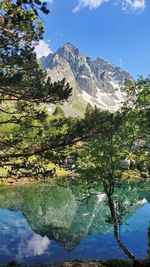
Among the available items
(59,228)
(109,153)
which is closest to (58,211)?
(59,228)

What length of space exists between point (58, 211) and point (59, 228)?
36.4ft

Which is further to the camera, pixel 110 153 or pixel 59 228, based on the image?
pixel 59 228

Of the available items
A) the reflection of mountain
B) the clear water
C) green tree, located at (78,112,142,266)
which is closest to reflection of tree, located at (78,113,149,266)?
green tree, located at (78,112,142,266)

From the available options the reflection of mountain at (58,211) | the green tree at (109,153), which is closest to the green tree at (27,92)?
the green tree at (109,153)

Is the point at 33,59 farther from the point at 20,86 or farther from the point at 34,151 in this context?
the point at 34,151

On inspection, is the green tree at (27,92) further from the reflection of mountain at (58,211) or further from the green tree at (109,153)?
the reflection of mountain at (58,211)

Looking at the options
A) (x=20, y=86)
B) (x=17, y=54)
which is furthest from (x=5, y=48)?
(x=20, y=86)

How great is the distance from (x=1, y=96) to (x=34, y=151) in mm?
4655

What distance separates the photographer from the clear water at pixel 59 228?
1490 inches

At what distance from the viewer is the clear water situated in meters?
37.8

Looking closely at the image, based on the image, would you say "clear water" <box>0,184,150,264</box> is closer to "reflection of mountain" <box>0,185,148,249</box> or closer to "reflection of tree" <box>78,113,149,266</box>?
"reflection of mountain" <box>0,185,148,249</box>

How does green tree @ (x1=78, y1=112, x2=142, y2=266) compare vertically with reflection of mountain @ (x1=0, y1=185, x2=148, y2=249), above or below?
above

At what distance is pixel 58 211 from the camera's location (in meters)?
59.3

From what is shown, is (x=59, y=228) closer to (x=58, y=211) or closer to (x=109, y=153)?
(x=58, y=211)
